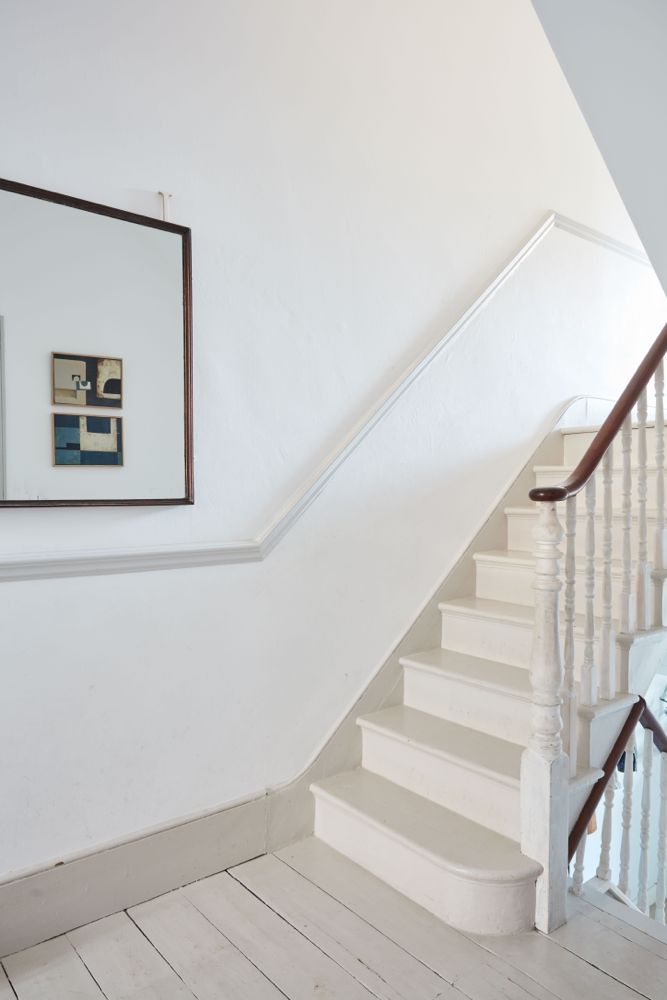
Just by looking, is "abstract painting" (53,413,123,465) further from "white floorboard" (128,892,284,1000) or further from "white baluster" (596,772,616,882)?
"white baluster" (596,772,616,882)

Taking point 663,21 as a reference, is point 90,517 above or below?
below

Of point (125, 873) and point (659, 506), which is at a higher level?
point (659, 506)

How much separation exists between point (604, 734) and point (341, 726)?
0.85 m

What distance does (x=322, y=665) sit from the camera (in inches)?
94.8

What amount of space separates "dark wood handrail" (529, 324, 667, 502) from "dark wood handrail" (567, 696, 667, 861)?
793 millimetres

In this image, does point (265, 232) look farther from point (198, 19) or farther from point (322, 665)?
point (322, 665)

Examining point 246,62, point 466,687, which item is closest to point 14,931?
point 466,687

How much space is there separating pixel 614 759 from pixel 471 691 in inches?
18.9

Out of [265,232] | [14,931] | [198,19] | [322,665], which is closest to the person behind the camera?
[14,931]

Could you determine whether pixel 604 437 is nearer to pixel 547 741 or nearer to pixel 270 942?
pixel 547 741

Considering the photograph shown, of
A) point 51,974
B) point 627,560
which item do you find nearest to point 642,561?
point 627,560

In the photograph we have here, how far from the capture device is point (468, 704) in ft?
7.94

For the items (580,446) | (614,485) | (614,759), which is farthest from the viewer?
(580,446)

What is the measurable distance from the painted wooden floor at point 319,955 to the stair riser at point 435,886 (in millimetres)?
33
